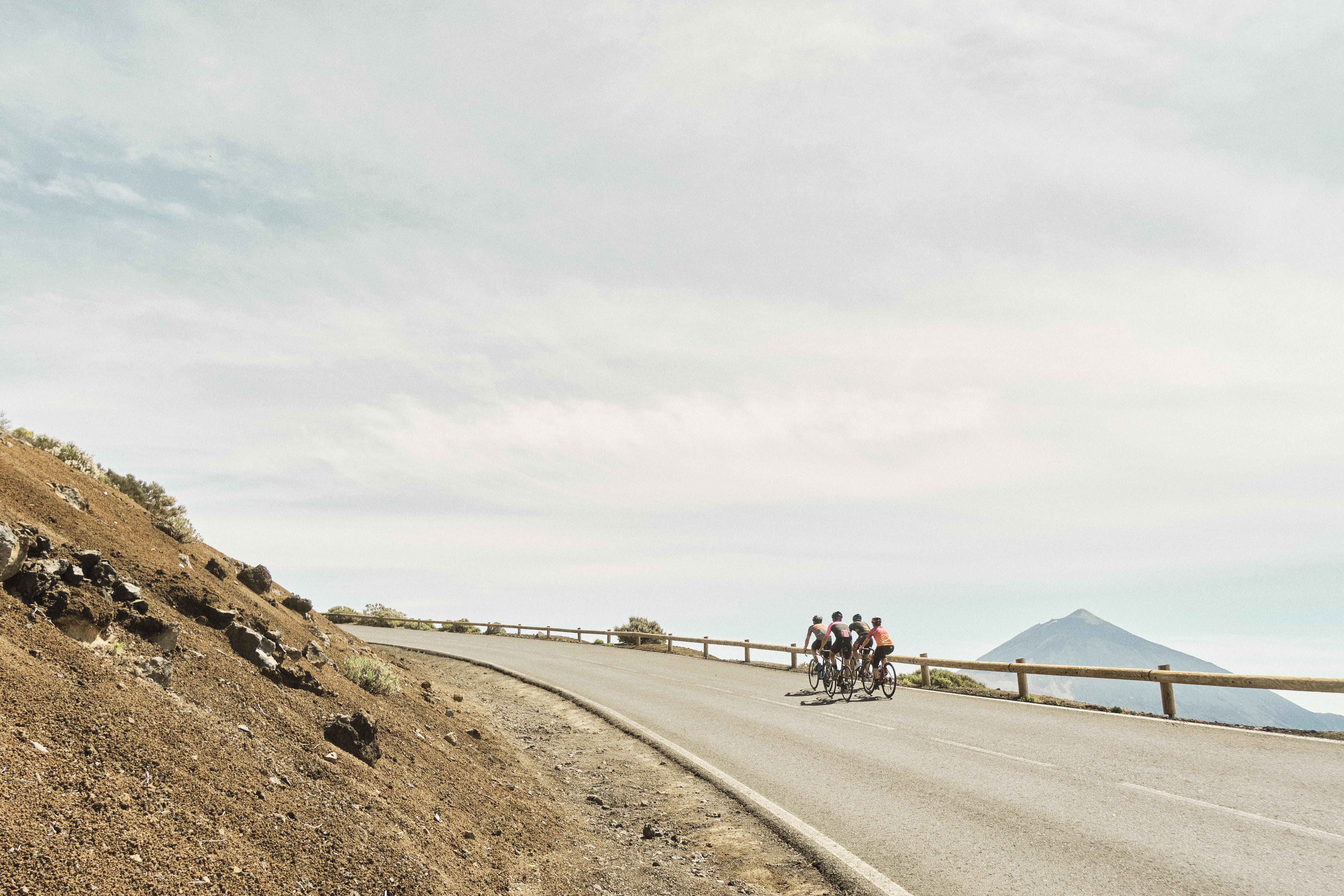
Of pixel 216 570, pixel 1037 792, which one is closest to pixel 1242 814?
pixel 1037 792

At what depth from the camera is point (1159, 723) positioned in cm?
1232

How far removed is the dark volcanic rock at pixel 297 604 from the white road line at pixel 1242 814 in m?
10.9

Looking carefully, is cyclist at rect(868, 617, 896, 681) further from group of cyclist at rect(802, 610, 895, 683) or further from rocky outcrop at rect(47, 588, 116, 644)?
rocky outcrop at rect(47, 588, 116, 644)

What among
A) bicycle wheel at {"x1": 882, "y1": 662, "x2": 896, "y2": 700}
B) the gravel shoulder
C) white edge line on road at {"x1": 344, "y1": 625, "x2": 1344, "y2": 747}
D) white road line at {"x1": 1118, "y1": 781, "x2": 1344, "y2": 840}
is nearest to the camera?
the gravel shoulder

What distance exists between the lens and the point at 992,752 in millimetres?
10078

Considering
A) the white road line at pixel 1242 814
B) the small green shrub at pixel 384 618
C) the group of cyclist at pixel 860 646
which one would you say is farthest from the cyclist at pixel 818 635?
the small green shrub at pixel 384 618

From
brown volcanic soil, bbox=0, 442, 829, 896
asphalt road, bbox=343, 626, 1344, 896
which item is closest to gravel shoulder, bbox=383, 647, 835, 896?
brown volcanic soil, bbox=0, 442, 829, 896

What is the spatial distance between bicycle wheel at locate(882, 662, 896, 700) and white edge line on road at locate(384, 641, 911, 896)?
6885mm

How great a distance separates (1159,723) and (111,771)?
567 inches

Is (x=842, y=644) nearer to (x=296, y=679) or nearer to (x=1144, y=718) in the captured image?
(x=1144, y=718)

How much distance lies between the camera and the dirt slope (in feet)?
10.9

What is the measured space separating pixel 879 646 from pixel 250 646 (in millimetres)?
14105

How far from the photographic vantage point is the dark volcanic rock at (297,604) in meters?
10.7

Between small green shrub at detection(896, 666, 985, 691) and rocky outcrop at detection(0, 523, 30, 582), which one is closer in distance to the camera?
rocky outcrop at detection(0, 523, 30, 582)
